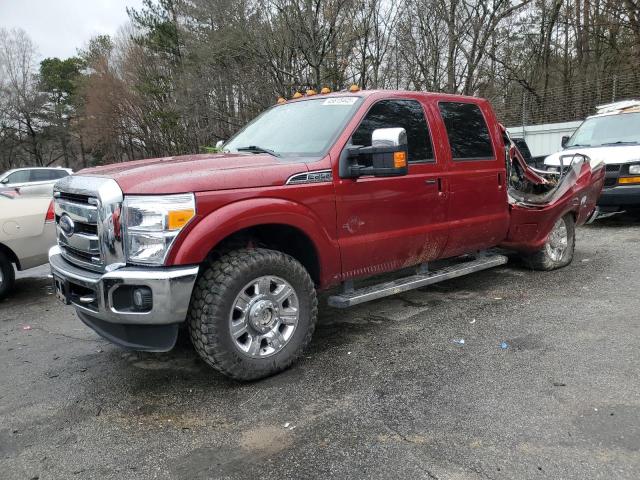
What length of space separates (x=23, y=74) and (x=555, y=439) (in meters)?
57.8

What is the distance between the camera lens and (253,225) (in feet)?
11.1

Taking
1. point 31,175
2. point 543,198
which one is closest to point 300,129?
point 543,198

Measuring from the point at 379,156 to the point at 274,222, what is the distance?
0.92 m

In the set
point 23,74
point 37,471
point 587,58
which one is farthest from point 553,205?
point 23,74

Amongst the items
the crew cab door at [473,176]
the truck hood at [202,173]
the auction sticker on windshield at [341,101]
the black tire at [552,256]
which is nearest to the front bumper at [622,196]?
the black tire at [552,256]

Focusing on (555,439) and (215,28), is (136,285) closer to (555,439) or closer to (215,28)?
(555,439)

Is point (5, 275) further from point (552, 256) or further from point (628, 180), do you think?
point (628, 180)

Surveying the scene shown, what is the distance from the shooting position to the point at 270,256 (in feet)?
11.4

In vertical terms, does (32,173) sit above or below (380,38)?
below

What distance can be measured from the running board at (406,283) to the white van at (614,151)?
11.7 feet

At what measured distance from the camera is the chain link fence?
17172 millimetres

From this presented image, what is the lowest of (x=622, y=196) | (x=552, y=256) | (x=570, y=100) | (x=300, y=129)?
(x=552, y=256)

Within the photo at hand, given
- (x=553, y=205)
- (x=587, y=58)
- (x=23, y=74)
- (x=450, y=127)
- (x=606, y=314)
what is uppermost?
(x=23, y=74)

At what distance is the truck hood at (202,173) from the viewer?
10.3 ft
